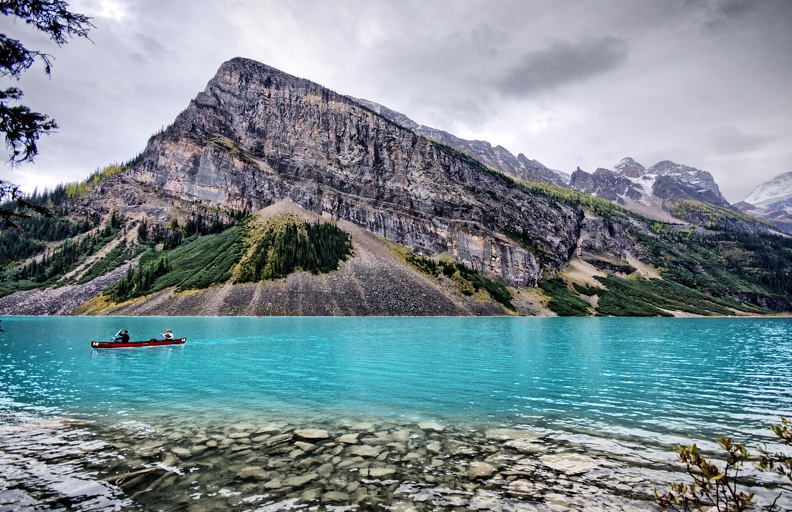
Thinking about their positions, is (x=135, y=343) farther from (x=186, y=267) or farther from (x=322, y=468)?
(x=186, y=267)

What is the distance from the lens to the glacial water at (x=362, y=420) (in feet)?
32.3

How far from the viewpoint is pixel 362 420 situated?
16828 mm

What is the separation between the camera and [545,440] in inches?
557

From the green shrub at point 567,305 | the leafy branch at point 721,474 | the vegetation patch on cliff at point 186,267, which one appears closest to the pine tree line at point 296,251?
the vegetation patch on cliff at point 186,267

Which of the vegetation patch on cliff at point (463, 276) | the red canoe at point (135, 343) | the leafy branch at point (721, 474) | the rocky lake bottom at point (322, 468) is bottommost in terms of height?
the red canoe at point (135, 343)

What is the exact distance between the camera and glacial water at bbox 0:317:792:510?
388 inches

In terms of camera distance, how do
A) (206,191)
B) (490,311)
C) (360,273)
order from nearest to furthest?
(360,273) < (490,311) < (206,191)

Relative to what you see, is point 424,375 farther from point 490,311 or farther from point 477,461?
point 490,311

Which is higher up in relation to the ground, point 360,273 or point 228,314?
point 360,273

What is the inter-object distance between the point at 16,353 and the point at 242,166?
174202mm

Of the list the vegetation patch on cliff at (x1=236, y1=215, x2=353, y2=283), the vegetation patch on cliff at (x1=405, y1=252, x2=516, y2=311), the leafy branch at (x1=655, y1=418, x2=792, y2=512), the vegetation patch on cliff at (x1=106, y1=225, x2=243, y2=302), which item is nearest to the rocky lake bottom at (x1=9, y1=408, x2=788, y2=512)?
the leafy branch at (x1=655, y1=418, x2=792, y2=512)

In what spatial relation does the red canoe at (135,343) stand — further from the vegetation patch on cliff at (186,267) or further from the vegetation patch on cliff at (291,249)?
the vegetation patch on cliff at (186,267)

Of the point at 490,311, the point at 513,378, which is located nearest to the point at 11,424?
the point at 513,378

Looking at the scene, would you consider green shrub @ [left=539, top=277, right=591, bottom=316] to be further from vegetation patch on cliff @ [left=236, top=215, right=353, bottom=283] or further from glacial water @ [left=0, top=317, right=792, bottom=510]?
glacial water @ [left=0, top=317, right=792, bottom=510]
